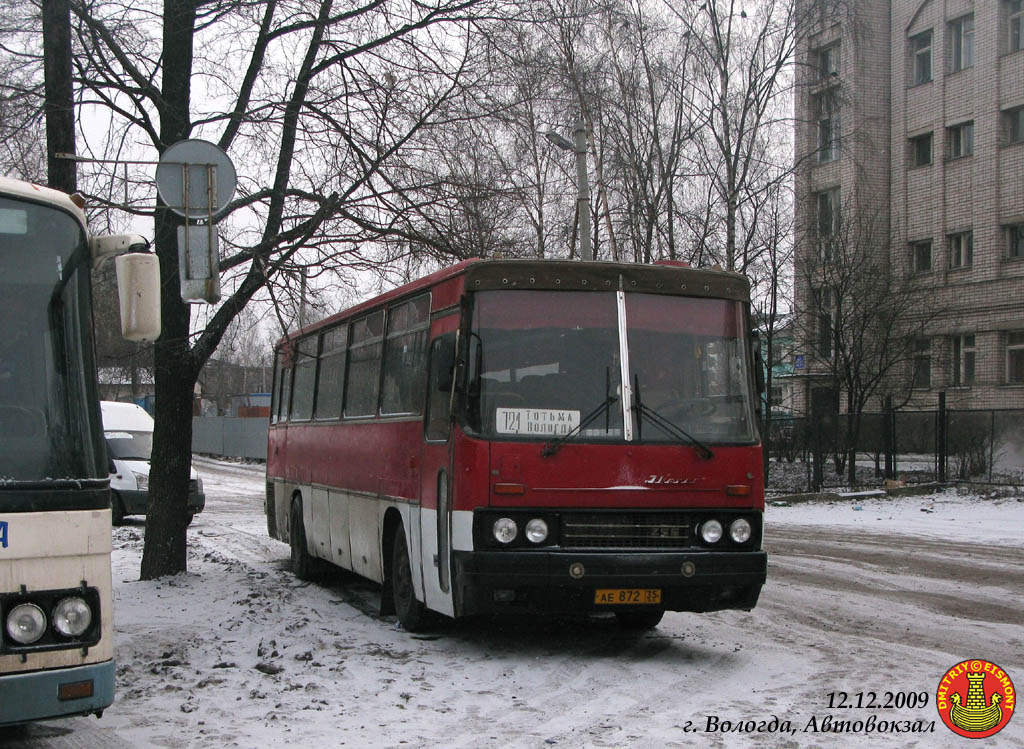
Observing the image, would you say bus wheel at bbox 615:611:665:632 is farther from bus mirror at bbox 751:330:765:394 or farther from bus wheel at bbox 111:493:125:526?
bus wheel at bbox 111:493:125:526

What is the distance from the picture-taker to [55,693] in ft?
17.1

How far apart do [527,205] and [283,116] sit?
9.10 feet

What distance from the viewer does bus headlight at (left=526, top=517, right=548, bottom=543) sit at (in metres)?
8.41

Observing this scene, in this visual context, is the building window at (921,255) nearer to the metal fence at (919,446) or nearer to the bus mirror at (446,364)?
Answer: the metal fence at (919,446)

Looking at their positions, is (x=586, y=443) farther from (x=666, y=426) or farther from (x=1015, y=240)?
(x=1015, y=240)

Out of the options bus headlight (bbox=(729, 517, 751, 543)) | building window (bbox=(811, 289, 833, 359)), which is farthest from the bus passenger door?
building window (bbox=(811, 289, 833, 359))

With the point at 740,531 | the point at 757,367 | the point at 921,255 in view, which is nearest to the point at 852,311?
the point at 921,255

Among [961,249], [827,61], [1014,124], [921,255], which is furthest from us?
[921,255]

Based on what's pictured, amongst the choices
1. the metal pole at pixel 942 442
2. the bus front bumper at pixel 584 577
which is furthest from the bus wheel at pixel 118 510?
the metal pole at pixel 942 442

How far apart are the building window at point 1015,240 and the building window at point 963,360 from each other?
2.86 metres

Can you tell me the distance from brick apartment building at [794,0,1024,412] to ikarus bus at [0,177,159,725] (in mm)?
28888

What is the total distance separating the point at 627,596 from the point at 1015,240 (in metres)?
32.0

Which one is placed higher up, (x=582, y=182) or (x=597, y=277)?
(x=582, y=182)

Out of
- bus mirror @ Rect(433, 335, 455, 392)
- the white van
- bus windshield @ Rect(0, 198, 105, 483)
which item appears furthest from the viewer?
the white van
